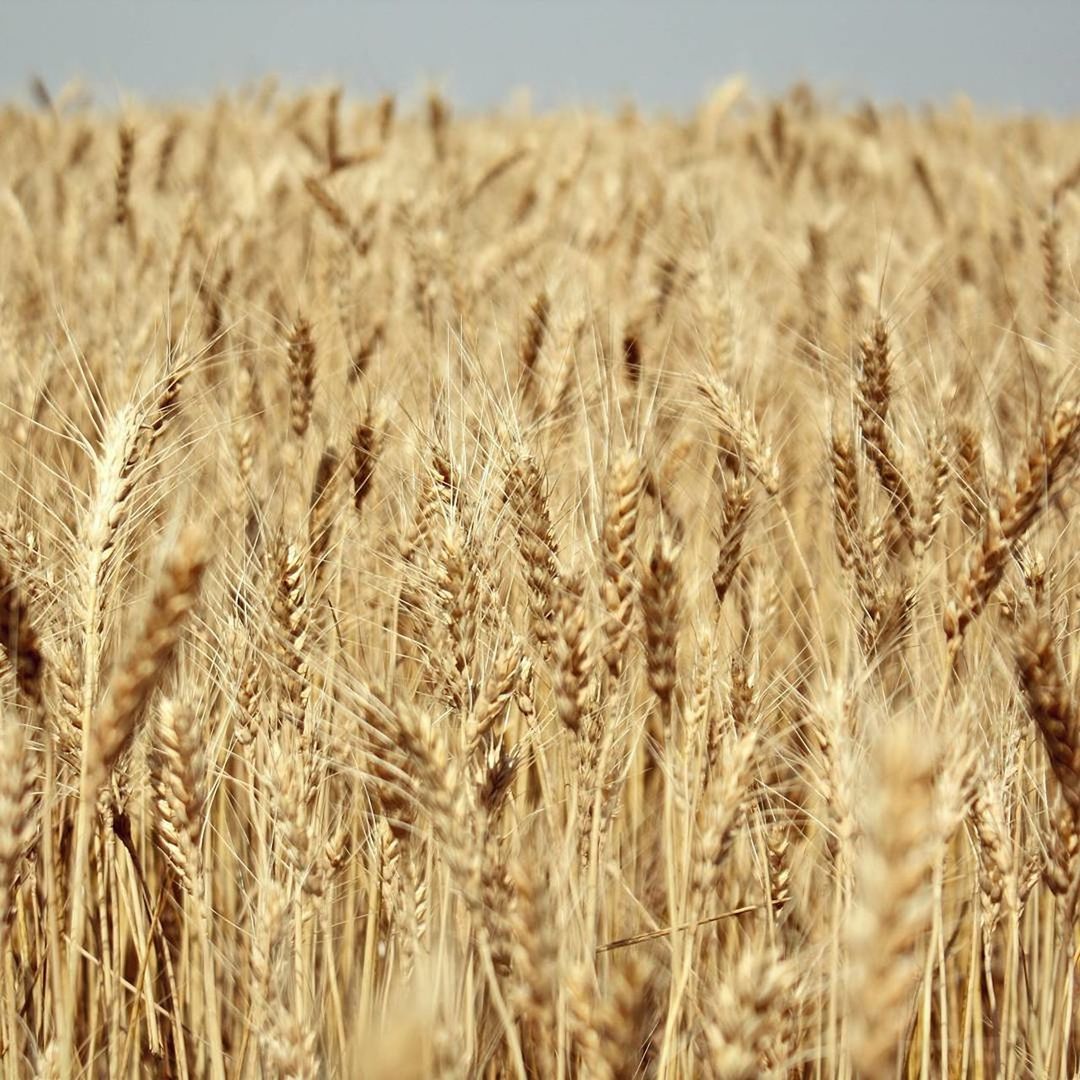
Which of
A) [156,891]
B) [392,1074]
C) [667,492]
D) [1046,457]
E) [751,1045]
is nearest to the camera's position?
[392,1074]

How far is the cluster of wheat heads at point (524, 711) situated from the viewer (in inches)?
39.3

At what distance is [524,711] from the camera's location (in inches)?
50.7

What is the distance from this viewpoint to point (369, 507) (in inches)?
69.3

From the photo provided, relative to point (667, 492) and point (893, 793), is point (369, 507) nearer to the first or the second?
point (667, 492)

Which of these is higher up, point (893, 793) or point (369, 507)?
point (369, 507)

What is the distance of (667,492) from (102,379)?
1.19m

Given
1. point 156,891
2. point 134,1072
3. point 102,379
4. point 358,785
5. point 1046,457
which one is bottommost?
point 134,1072

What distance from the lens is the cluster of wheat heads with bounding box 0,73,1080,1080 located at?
1.00 meters

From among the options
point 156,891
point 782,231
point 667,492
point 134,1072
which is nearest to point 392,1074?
point 134,1072

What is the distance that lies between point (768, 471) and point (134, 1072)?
1.14 meters

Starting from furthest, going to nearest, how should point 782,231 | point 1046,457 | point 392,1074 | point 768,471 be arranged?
point 782,231 → point 768,471 → point 1046,457 → point 392,1074

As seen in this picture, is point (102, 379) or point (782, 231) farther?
point (782, 231)

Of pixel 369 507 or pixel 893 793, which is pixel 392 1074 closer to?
pixel 893 793

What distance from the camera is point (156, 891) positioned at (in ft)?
5.53
